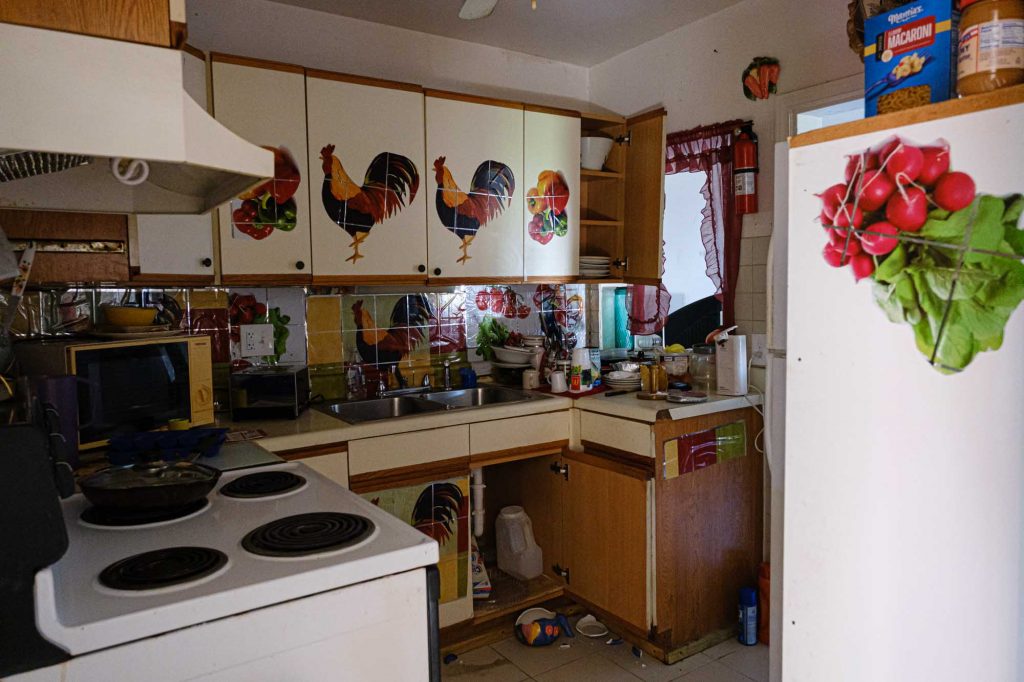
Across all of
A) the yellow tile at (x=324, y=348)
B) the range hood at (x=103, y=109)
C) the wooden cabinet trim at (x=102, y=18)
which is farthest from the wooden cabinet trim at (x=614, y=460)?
the wooden cabinet trim at (x=102, y=18)

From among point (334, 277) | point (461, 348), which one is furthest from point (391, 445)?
point (461, 348)

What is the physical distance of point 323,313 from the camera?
3006 millimetres

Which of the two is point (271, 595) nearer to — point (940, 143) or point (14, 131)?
point (14, 131)

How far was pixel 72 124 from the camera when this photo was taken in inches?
40.1

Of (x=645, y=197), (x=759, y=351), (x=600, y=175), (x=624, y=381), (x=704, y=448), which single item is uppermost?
(x=600, y=175)

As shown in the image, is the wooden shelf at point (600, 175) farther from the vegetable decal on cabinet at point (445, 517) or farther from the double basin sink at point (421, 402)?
the vegetable decal on cabinet at point (445, 517)

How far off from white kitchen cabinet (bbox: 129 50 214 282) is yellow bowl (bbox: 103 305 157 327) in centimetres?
13

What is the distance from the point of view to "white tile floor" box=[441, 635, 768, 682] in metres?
2.52

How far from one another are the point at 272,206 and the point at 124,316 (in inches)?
25.2

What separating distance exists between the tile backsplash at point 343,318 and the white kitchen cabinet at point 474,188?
1.10ft

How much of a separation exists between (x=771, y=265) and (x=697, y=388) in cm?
122

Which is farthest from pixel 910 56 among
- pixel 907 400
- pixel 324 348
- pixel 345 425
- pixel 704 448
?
pixel 324 348

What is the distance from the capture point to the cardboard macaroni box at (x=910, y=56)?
3.95ft

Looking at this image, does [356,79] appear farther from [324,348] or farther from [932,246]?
[932,246]
